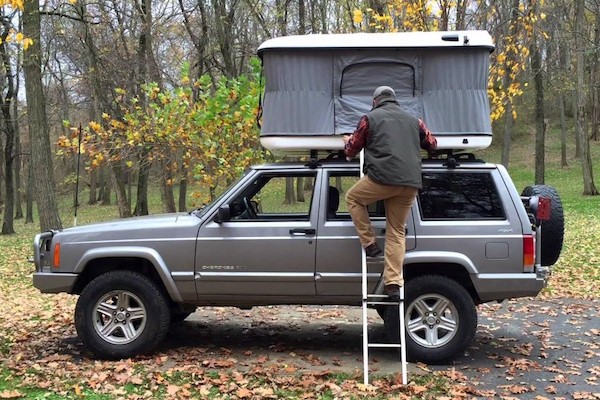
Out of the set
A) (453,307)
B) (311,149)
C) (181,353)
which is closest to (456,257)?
(453,307)

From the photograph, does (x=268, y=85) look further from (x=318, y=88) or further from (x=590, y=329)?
(x=590, y=329)

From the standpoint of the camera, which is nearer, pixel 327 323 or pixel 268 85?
pixel 268 85

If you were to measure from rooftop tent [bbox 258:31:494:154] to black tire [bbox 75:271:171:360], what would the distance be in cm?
191

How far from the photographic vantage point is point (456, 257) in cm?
574

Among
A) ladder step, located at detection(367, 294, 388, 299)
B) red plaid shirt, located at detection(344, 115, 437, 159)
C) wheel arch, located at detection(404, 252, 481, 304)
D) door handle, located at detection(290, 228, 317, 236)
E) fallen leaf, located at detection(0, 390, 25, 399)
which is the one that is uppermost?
red plaid shirt, located at detection(344, 115, 437, 159)

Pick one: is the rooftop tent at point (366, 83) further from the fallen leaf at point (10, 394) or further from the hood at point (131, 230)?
the fallen leaf at point (10, 394)

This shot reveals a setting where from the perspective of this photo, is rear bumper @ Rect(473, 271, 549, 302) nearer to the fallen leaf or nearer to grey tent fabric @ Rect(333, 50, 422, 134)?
grey tent fabric @ Rect(333, 50, 422, 134)

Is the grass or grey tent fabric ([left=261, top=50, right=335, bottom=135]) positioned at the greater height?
grey tent fabric ([left=261, top=50, right=335, bottom=135])

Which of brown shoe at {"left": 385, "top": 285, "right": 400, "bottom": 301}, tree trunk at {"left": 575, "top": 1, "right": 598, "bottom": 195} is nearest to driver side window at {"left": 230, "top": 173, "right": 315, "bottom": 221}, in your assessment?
brown shoe at {"left": 385, "top": 285, "right": 400, "bottom": 301}

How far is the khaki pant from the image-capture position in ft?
17.9

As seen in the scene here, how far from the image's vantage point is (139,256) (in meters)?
5.94

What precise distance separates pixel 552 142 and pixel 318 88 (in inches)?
1642

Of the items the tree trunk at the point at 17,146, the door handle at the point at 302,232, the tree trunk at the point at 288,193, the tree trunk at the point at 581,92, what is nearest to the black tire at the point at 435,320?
the door handle at the point at 302,232

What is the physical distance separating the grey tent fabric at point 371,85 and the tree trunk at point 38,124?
9.30 m
